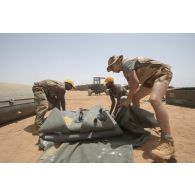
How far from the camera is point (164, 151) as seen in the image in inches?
110

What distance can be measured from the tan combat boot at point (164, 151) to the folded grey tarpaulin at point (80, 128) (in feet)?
2.77

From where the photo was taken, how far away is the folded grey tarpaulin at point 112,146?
2871 millimetres

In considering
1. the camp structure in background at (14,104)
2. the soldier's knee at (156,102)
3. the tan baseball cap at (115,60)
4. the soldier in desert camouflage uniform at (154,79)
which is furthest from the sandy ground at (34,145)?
the tan baseball cap at (115,60)

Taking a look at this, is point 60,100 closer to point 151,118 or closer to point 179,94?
point 151,118

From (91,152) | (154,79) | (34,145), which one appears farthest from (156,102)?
(34,145)

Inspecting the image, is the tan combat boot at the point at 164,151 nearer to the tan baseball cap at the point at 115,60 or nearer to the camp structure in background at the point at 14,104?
the tan baseball cap at the point at 115,60

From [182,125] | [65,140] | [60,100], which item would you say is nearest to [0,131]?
[60,100]

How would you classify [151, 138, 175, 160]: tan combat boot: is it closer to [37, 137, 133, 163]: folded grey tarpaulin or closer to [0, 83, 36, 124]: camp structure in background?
[37, 137, 133, 163]: folded grey tarpaulin

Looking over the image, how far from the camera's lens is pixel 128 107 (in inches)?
148

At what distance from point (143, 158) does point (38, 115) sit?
112 inches

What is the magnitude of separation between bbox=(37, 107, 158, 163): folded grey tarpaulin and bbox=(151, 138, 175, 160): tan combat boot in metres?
0.35

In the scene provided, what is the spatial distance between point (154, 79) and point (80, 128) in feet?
4.91

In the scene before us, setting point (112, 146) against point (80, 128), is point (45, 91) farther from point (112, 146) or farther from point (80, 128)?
point (112, 146)

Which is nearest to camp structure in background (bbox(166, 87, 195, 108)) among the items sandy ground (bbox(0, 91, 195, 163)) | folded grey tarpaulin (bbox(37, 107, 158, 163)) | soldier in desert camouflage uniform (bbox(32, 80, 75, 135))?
sandy ground (bbox(0, 91, 195, 163))
